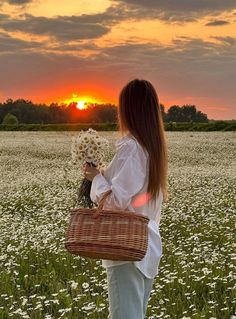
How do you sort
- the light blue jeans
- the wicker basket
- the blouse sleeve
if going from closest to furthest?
1. the wicker basket
2. the blouse sleeve
3. the light blue jeans

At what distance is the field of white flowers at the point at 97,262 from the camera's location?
7.20 m

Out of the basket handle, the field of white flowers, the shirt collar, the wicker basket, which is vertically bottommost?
the field of white flowers

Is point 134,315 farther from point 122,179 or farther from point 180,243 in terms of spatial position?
point 180,243

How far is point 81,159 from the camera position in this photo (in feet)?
15.4

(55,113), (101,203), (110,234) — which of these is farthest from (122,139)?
(55,113)

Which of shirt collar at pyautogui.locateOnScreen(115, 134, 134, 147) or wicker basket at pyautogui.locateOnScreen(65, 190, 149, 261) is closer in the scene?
wicker basket at pyautogui.locateOnScreen(65, 190, 149, 261)

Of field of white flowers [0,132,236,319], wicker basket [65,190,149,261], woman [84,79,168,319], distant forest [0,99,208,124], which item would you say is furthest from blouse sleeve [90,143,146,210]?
distant forest [0,99,208,124]

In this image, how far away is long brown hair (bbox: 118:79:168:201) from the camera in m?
4.54

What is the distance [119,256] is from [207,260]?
15.3ft

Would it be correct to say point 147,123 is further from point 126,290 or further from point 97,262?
point 97,262

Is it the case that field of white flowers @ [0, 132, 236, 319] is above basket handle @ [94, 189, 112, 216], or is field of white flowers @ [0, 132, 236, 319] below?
below

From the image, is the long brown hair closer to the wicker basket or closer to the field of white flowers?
the wicker basket

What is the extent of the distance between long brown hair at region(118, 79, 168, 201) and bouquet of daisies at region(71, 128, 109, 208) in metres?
0.21

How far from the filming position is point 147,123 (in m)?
4.59
